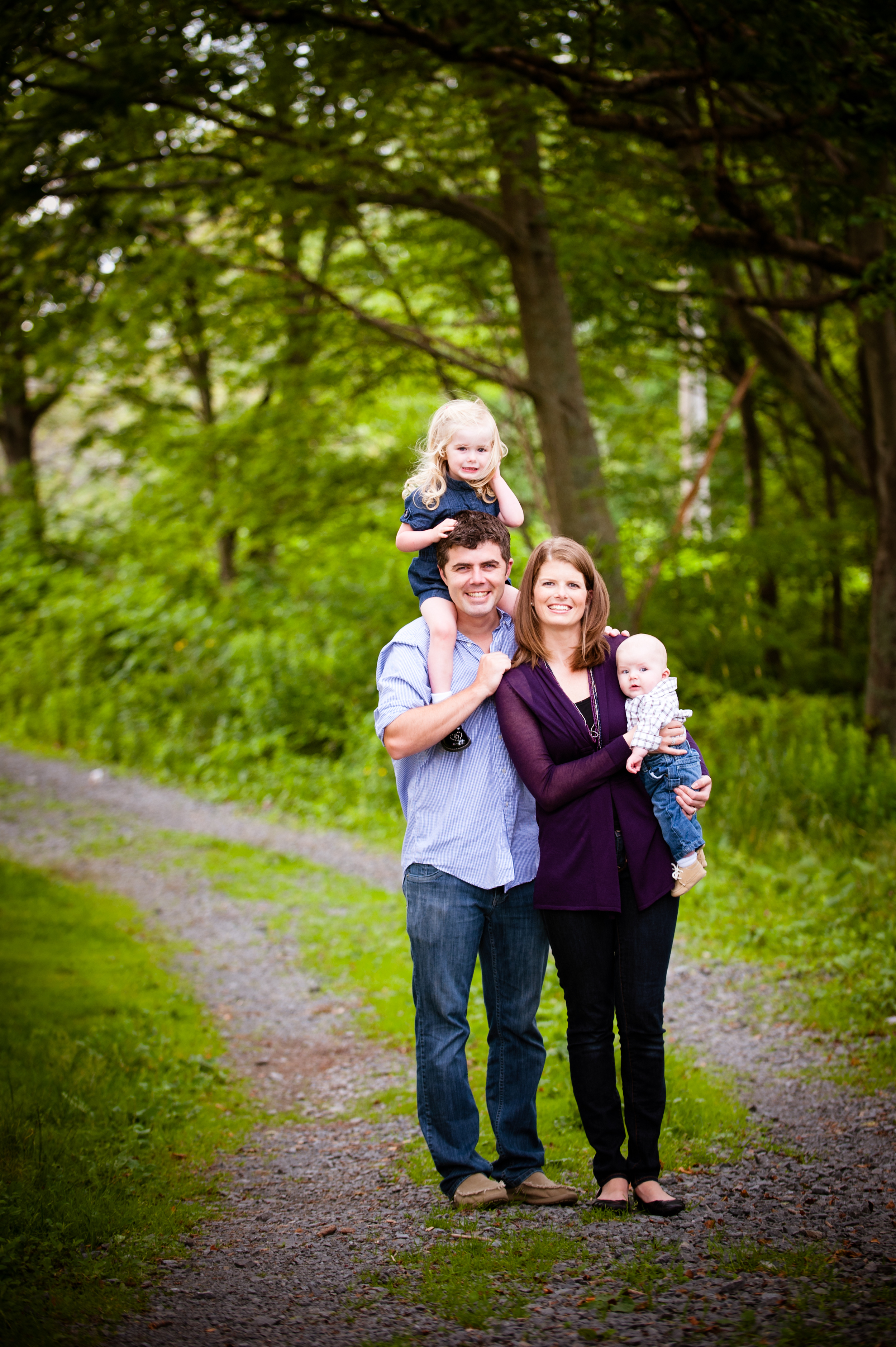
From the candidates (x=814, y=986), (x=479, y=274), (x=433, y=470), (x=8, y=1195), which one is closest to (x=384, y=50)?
(x=479, y=274)

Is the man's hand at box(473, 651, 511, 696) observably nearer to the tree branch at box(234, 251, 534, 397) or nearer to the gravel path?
the gravel path

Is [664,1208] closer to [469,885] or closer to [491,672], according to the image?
[469,885]

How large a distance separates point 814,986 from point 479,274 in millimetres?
7733

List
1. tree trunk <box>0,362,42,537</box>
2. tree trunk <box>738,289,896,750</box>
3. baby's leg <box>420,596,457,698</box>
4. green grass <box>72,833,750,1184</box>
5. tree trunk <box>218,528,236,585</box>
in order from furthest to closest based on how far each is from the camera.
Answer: tree trunk <box>0,362,42,537</box> < tree trunk <box>218,528,236,585</box> < tree trunk <box>738,289,896,750</box> < green grass <box>72,833,750,1184</box> < baby's leg <box>420,596,457,698</box>

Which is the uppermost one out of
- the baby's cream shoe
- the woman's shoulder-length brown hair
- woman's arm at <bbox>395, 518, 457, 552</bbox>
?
woman's arm at <bbox>395, 518, 457, 552</bbox>

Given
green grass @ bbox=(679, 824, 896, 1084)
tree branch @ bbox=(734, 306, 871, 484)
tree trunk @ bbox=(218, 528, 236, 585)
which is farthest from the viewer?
tree trunk @ bbox=(218, 528, 236, 585)

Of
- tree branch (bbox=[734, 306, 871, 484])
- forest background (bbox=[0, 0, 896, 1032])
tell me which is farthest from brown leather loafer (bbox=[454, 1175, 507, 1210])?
tree branch (bbox=[734, 306, 871, 484])

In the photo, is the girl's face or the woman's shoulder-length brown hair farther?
the girl's face

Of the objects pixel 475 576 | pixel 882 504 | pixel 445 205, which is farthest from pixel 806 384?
pixel 475 576

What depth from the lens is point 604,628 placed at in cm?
324

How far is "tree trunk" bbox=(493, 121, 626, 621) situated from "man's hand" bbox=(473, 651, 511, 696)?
19.9 feet

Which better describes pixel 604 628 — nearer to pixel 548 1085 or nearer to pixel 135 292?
pixel 548 1085

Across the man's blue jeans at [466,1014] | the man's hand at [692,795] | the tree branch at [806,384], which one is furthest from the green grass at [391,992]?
the tree branch at [806,384]

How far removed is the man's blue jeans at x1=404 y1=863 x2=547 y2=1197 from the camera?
312 centimetres
